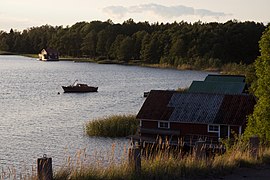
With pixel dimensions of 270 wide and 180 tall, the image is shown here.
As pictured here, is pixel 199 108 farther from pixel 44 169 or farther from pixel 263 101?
pixel 44 169

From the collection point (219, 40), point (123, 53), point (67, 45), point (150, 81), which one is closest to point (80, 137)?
point (150, 81)

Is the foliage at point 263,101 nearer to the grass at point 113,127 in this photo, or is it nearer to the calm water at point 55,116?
the calm water at point 55,116

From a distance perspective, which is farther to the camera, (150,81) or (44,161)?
(150,81)

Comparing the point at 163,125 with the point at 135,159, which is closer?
the point at 135,159

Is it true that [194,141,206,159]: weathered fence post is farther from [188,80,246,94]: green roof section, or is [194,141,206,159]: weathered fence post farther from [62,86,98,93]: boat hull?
[62,86,98,93]: boat hull

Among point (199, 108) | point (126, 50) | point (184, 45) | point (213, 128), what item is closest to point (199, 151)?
point (213, 128)

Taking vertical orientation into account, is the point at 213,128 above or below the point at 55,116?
above

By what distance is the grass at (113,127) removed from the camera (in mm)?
39875

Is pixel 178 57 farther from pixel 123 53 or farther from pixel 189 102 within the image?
pixel 189 102

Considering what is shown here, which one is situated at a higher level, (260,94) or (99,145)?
(260,94)

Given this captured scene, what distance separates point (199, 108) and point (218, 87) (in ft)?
40.7

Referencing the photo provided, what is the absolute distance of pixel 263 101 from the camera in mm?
17828

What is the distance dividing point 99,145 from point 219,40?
108 metres

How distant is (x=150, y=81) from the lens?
102 metres
